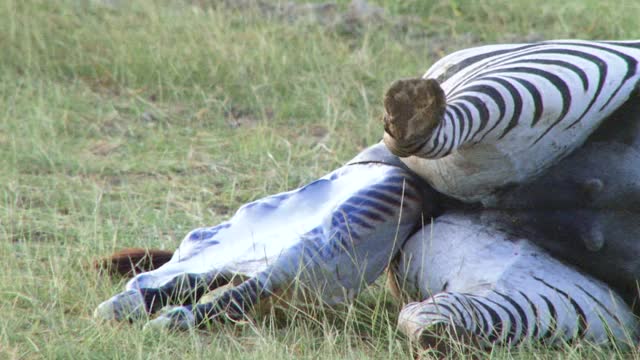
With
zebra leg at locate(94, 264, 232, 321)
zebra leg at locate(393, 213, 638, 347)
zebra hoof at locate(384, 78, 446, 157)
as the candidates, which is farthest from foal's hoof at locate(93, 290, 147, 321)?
zebra hoof at locate(384, 78, 446, 157)

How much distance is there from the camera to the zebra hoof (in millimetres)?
2180

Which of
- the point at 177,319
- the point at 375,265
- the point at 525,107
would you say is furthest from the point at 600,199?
the point at 177,319

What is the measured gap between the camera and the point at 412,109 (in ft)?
7.26

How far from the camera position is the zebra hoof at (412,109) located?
218 centimetres

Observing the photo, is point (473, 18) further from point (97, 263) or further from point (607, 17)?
point (97, 263)

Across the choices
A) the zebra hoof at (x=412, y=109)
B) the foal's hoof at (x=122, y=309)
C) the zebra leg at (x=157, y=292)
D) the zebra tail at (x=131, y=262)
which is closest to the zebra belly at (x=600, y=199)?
the zebra hoof at (x=412, y=109)

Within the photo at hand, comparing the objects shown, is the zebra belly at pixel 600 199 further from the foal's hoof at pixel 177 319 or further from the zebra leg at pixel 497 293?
the foal's hoof at pixel 177 319

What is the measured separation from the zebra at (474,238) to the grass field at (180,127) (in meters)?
0.08

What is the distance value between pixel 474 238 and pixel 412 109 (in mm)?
654

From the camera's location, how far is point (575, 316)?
2.64m

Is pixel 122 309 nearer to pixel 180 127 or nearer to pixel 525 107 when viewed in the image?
pixel 525 107

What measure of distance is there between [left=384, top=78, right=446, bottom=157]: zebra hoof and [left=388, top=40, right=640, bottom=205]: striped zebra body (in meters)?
0.15

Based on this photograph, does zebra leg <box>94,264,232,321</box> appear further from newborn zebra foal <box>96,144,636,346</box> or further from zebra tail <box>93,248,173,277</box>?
zebra tail <box>93,248,173,277</box>

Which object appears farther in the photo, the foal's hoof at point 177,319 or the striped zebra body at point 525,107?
the foal's hoof at point 177,319
